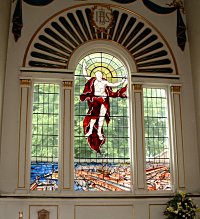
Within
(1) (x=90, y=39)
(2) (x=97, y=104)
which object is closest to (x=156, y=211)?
(2) (x=97, y=104)

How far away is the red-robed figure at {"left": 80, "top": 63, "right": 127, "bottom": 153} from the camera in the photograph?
8.63m

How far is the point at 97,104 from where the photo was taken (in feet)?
29.0

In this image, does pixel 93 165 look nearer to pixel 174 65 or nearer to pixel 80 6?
pixel 174 65

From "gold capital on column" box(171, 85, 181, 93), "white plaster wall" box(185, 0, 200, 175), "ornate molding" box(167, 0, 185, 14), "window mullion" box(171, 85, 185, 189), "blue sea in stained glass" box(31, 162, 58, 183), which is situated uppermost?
"ornate molding" box(167, 0, 185, 14)

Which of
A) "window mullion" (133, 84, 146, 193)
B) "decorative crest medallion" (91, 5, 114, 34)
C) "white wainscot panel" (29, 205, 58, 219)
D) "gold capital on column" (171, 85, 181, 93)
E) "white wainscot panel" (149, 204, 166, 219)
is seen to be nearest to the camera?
"white wainscot panel" (29, 205, 58, 219)

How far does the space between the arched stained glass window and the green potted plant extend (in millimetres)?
940

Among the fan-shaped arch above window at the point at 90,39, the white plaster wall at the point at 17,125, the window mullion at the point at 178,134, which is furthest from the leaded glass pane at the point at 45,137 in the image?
the window mullion at the point at 178,134

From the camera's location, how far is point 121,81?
9.12 metres

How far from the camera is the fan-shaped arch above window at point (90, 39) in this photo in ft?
28.9

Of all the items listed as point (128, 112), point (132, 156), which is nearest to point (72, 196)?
point (132, 156)

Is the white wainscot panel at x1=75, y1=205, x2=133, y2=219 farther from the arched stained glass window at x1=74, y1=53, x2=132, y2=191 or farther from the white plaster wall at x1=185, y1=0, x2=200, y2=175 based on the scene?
the white plaster wall at x1=185, y1=0, x2=200, y2=175

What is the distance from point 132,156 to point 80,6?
3.30 metres

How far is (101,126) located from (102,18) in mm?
2291

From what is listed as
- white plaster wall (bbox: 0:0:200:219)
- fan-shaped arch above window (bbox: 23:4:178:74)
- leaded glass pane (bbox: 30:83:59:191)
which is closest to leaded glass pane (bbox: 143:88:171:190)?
white plaster wall (bbox: 0:0:200:219)
